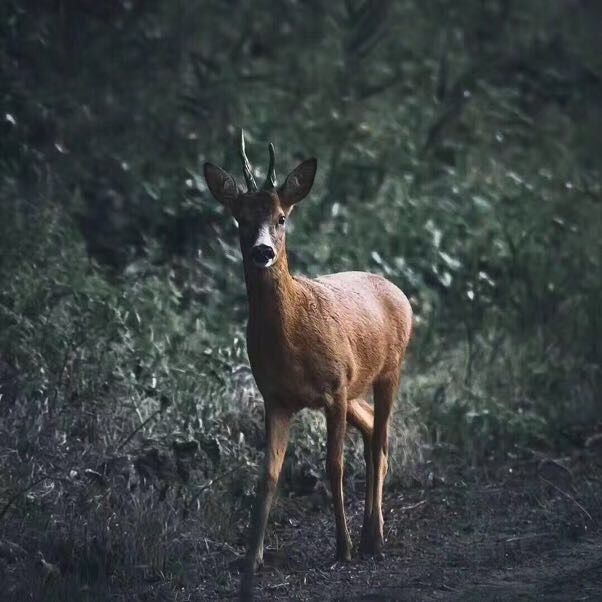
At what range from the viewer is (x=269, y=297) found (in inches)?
249

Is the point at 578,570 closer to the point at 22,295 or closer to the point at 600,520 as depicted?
the point at 600,520

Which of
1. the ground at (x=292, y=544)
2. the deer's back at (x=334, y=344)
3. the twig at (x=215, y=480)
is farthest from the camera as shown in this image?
the twig at (x=215, y=480)

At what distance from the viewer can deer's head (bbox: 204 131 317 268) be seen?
6.12m

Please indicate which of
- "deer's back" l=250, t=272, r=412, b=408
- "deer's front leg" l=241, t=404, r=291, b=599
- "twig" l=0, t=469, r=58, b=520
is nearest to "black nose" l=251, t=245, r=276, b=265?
"deer's back" l=250, t=272, r=412, b=408

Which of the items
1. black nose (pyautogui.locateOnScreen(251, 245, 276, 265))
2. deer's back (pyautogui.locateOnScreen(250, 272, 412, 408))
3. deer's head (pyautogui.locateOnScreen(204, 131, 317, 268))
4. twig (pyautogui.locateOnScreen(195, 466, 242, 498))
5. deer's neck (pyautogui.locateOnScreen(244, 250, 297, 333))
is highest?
deer's head (pyautogui.locateOnScreen(204, 131, 317, 268))

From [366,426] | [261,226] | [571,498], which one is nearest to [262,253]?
[261,226]

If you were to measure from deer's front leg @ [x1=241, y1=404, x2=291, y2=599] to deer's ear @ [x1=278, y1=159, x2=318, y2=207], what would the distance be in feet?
3.43

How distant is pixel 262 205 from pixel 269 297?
445mm

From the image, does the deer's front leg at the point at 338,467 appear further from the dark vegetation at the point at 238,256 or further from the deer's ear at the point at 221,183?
the deer's ear at the point at 221,183

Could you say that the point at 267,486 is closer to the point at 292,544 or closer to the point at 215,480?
the point at 215,480

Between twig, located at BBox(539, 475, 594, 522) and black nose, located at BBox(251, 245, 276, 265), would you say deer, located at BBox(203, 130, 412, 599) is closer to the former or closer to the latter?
black nose, located at BBox(251, 245, 276, 265)

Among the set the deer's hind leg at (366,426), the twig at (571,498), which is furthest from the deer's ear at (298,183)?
the twig at (571,498)

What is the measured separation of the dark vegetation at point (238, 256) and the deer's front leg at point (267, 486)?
0.67 ft

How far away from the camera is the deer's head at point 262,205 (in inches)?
241
